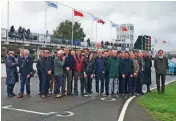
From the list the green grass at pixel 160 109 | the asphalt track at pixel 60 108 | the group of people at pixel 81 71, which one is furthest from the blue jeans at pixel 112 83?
the green grass at pixel 160 109

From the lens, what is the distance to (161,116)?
8523 millimetres

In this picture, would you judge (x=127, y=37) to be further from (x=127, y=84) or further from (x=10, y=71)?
(x=10, y=71)

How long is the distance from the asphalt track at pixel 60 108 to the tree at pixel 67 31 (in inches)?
3151

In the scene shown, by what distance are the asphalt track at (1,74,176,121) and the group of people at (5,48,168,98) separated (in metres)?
0.79

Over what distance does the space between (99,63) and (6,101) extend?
407 centimetres

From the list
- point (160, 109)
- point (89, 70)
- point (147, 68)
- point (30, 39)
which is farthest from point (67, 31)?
point (160, 109)

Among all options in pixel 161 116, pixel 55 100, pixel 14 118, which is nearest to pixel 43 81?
pixel 55 100

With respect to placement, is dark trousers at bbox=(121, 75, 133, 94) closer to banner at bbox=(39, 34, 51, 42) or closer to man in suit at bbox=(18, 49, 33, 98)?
man in suit at bbox=(18, 49, 33, 98)

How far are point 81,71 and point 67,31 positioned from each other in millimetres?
79764

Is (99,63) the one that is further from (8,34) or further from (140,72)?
(8,34)

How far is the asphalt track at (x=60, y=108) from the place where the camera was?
26.3 feet

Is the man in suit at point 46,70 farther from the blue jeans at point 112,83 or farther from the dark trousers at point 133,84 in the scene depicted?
the dark trousers at point 133,84

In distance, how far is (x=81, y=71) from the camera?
505 inches

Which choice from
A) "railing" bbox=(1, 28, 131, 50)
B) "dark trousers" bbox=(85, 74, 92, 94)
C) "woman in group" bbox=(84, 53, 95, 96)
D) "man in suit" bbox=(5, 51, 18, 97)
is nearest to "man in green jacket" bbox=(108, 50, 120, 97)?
"woman in group" bbox=(84, 53, 95, 96)
